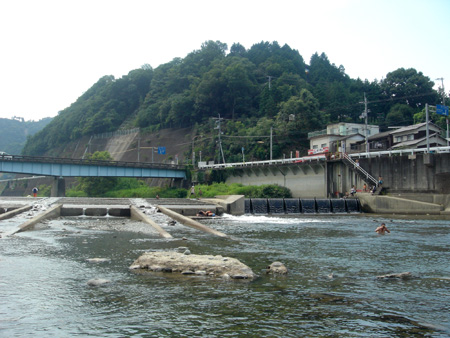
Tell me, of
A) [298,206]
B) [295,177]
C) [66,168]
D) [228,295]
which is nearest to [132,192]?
[66,168]

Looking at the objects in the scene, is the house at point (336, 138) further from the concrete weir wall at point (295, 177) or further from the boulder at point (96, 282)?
the boulder at point (96, 282)

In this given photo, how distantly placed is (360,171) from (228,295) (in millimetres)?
39332

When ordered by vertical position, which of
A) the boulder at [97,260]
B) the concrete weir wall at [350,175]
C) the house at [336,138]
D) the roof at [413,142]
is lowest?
the boulder at [97,260]

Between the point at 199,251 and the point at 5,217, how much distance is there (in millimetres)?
16479

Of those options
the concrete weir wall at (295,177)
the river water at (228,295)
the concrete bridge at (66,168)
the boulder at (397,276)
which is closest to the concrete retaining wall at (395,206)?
the concrete weir wall at (295,177)

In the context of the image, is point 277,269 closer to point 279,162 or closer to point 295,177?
point 295,177

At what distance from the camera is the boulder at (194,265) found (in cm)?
1043

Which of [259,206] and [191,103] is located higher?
[191,103]

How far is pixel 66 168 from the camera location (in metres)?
56.6

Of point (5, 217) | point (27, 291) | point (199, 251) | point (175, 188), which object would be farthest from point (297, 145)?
point (27, 291)

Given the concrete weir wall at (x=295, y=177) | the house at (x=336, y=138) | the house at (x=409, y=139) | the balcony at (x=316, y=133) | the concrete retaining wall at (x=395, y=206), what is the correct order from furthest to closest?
the balcony at (x=316, y=133) → the house at (x=336, y=138) → the house at (x=409, y=139) → the concrete weir wall at (x=295, y=177) → the concrete retaining wall at (x=395, y=206)

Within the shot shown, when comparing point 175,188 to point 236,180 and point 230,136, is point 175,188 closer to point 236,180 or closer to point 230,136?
point 236,180

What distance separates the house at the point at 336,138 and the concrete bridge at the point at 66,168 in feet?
82.8

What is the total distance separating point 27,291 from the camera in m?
8.91
